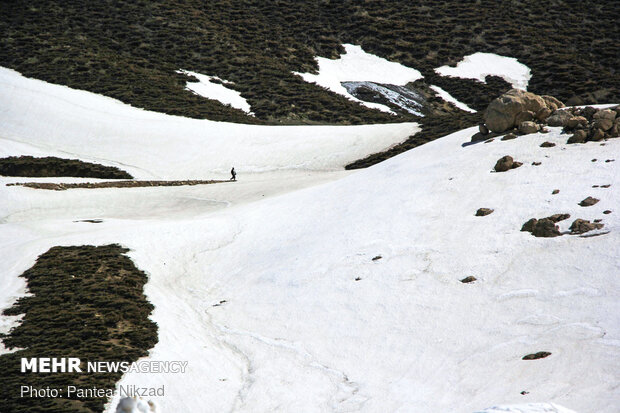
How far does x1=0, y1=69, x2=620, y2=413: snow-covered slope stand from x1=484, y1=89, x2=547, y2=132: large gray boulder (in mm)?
1210

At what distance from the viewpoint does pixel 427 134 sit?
162 feet

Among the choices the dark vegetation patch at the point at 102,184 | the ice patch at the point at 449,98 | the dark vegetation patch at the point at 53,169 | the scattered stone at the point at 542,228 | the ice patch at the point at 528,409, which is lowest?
the ice patch at the point at 528,409

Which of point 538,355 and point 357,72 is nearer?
point 538,355

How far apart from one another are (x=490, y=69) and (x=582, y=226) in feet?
231

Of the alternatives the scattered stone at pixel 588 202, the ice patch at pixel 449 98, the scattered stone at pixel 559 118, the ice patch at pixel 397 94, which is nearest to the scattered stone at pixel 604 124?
the scattered stone at pixel 559 118

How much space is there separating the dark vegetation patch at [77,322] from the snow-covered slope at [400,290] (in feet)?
2.53

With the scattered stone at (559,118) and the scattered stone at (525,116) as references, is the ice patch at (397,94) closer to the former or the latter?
the scattered stone at (525,116)

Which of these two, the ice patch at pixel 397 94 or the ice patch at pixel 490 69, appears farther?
the ice patch at pixel 490 69

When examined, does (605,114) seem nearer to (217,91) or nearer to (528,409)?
(528,409)

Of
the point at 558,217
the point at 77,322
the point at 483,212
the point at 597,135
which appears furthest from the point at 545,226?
the point at 77,322

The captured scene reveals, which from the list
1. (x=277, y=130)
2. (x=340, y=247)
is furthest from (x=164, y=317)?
(x=277, y=130)

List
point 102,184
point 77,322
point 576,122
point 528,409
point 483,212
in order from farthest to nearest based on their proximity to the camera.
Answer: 1. point 102,184
2. point 576,122
3. point 483,212
4. point 77,322
5. point 528,409

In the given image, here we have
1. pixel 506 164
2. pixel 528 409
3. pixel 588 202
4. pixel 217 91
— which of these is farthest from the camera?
pixel 217 91

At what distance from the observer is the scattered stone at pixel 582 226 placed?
1770 cm
